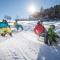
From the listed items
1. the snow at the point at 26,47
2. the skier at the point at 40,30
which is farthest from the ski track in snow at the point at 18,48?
the skier at the point at 40,30

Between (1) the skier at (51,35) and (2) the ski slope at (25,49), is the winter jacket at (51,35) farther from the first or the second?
(2) the ski slope at (25,49)

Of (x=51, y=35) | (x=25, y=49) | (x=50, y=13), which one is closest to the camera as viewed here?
(x=25, y=49)

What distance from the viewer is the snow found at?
2364 mm

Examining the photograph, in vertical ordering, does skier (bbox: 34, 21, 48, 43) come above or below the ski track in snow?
above

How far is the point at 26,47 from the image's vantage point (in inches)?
100

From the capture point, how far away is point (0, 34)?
2658 millimetres

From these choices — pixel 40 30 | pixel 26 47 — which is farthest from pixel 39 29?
pixel 26 47

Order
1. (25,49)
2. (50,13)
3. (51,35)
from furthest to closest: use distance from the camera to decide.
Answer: (50,13), (51,35), (25,49)

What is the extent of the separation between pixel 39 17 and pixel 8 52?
69cm

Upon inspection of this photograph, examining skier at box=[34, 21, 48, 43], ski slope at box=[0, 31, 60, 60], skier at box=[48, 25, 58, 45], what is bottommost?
ski slope at box=[0, 31, 60, 60]

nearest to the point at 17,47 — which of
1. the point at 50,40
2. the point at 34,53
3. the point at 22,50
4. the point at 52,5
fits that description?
the point at 22,50

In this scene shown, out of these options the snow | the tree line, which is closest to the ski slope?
the snow

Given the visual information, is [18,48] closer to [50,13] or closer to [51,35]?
[51,35]

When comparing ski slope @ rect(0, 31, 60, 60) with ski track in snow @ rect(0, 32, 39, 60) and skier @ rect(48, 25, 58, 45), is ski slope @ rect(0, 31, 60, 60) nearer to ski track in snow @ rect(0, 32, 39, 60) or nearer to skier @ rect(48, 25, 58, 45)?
ski track in snow @ rect(0, 32, 39, 60)
